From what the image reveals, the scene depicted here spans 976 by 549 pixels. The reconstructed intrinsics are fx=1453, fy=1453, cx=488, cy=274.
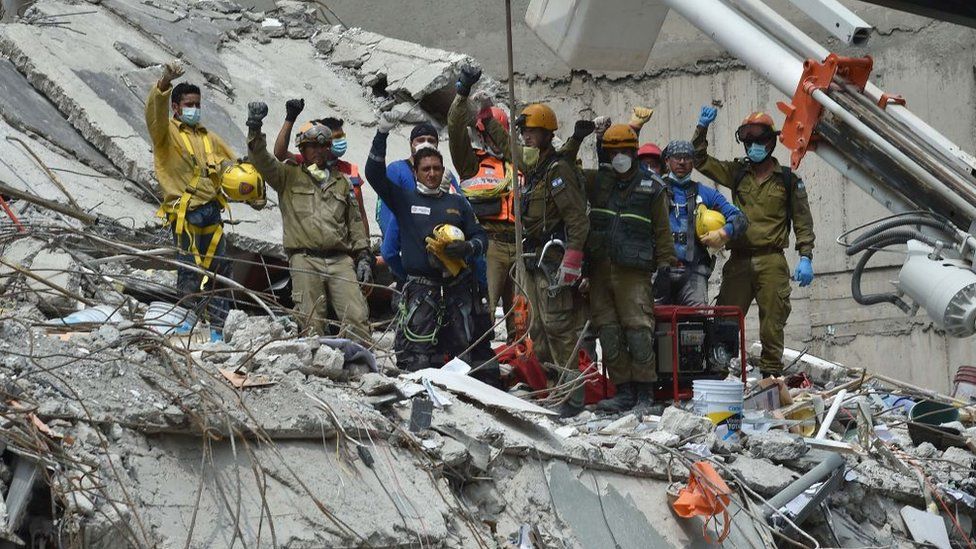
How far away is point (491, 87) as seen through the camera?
46.5 ft

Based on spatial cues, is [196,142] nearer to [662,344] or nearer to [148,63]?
[662,344]

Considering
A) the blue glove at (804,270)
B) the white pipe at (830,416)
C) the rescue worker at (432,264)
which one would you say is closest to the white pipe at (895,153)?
the white pipe at (830,416)

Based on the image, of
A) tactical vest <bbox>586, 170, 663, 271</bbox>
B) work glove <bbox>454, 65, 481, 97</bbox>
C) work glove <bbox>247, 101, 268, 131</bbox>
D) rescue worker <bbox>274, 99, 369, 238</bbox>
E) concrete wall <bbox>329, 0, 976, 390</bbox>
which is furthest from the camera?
concrete wall <bbox>329, 0, 976, 390</bbox>

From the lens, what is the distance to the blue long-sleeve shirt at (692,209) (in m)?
9.24

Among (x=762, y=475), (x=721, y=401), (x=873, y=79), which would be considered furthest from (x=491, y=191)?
(x=873, y=79)

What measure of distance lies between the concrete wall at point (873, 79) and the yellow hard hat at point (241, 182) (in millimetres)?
6769

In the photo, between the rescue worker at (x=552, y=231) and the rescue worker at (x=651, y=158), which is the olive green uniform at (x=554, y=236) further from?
the rescue worker at (x=651, y=158)

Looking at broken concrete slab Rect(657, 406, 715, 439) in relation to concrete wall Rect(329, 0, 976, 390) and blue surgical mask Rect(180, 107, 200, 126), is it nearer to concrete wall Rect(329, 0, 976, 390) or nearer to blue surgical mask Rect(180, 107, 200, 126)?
blue surgical mask Rect(180, 107, 200, 126)

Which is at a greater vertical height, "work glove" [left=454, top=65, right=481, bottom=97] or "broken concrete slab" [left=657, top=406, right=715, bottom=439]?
"work glove" [left=454, top=65, right=481, bottom=97]

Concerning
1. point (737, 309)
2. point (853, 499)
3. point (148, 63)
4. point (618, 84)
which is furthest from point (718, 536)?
point (618, 84)

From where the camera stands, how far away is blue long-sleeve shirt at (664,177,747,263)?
30.3ft

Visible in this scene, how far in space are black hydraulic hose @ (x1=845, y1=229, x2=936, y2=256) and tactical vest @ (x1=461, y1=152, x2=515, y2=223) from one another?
3173mm

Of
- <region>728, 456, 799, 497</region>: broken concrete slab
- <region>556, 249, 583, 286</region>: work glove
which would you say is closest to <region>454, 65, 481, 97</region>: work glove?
<region>556, 249, 583, 286</region>: work glove

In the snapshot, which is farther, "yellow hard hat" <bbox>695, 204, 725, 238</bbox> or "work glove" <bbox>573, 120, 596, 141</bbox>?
"yellow hard hat" <bbox>695, 204, 725, 238</bbox>
